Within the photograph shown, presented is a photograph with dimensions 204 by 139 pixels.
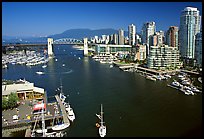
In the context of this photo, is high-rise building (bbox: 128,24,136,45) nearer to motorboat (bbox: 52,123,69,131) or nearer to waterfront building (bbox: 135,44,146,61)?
waterfront building (bbox: 135,44,146,61)

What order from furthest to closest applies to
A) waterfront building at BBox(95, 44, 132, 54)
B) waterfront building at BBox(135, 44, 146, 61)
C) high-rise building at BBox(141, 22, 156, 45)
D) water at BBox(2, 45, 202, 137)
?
waterfront building at BBox(95, 44, 132, 54) → high-rise building at BBox(141, 22, 156, 45) → waterfront building at BBox(135, 44, 146, 61) → water at BBox(2, 45, 202, 137)

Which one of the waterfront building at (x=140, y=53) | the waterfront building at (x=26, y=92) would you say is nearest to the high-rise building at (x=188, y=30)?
the waterfront building at (x=140, y=53)

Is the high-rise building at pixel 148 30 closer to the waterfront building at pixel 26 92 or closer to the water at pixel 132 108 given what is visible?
the water at pixel 132 108

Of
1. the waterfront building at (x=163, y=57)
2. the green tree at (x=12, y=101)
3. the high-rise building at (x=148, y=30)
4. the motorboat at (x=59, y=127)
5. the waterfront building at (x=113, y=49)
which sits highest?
the high-rise building at (x=148, y=30)

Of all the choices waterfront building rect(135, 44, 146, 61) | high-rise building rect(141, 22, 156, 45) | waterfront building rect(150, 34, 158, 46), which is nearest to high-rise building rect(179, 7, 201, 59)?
waterfront building rect(135, 44, 146, 61)

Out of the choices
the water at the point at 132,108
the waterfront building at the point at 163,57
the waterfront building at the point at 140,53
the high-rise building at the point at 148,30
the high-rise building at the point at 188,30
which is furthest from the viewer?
the high-rise building at the point at 148,30

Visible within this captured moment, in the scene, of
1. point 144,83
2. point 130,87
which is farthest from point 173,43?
point 130,87
